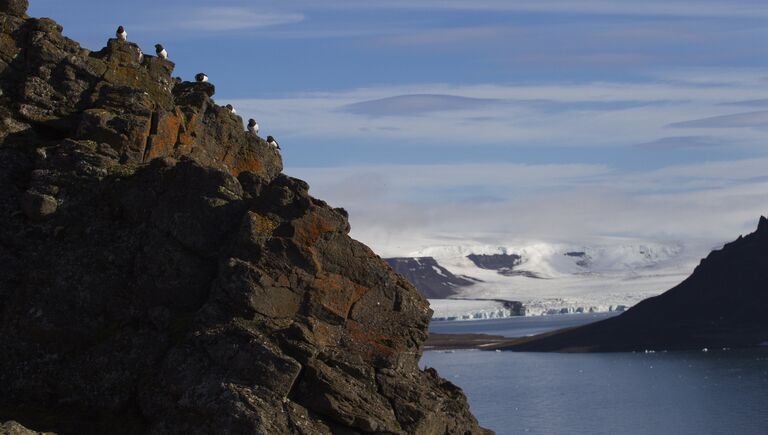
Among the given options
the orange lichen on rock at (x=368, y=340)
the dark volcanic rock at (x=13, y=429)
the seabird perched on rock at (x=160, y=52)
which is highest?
the seabird perched on rock at (x=160, y=52)

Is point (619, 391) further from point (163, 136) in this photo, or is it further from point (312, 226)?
point (312, 226)

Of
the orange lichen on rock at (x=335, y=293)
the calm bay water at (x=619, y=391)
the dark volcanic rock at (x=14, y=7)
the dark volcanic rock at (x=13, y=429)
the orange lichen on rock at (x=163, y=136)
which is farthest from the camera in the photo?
the calm bay water at (x=619, y=391)

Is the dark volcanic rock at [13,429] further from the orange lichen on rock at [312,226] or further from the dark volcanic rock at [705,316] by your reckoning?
the dark volcanic rock at [705,316]

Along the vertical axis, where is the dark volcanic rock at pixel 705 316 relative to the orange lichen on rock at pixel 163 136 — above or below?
above

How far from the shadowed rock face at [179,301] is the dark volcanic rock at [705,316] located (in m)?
143

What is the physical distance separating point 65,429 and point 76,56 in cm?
996

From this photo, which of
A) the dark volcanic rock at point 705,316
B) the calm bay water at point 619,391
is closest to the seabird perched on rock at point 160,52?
the calm bay water at point 619,391

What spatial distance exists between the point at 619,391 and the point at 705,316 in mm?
69111

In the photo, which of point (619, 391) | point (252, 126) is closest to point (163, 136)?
point (252, 126)

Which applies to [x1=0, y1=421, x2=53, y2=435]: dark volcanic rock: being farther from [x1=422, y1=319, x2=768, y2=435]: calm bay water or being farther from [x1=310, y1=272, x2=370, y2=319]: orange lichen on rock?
[x1=422, y1=319, x2=768, y2=435]: calm bay water

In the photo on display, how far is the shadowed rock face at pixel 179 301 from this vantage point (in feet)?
68.6

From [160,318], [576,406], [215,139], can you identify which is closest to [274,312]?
[160,318]

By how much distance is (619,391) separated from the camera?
104 meters

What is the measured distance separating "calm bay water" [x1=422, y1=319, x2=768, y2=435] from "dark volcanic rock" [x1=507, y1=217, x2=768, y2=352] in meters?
7.70
